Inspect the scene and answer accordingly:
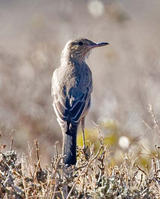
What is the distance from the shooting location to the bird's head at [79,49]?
911cm

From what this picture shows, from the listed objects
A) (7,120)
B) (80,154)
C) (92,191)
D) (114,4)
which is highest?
(114,4)

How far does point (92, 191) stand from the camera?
5715 millimetres

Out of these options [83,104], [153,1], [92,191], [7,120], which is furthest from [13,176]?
[153,1]

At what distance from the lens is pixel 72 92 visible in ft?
Answer: 26.2

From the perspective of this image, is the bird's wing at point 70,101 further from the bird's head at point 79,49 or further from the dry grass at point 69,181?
the dry grass at point 69,181

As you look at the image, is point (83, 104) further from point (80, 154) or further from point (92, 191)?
point (92, 191)

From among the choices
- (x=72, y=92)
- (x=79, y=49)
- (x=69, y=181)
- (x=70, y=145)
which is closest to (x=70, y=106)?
(x=72, y=92)

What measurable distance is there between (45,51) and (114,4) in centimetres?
322

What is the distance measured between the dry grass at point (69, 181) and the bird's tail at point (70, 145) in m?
0.19

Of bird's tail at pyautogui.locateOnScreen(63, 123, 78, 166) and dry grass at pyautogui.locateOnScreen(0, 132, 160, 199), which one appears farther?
bird's tail at pyautogui.locateOnScreen(63, 123, 78, 166)

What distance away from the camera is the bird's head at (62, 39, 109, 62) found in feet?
29.9

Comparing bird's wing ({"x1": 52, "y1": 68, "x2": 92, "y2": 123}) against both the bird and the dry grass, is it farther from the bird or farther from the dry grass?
the dry grass

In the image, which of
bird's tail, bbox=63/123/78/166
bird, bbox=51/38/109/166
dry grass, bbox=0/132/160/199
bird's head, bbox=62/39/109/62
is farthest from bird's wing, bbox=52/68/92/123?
dry grass, bbox=0/132/160/199

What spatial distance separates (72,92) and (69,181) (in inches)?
91.8
